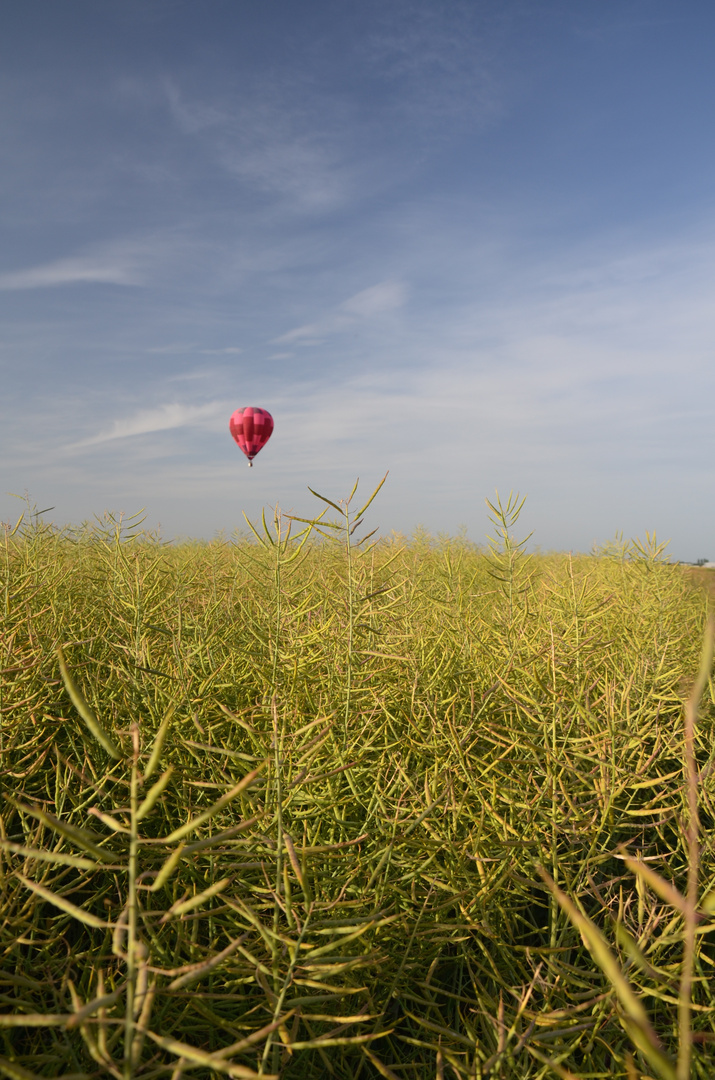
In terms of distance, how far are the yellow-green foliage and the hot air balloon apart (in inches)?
442

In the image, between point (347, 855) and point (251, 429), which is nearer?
point (347, 855)

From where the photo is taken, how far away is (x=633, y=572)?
367 centimetres

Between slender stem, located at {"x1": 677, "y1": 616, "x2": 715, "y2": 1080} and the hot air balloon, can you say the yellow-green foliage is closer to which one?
slender stem, located at {"x1": 677, "y1": 616, "x2": 715, "y2": 1080}

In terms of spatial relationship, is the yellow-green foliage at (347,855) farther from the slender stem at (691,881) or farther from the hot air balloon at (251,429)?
the hot air balloon at (251,429)

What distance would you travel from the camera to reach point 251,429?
12969 millimetres

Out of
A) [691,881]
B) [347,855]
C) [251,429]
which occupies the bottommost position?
[347,855]

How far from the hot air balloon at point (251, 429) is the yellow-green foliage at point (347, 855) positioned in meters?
11.2

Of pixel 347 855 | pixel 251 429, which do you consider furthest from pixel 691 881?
pixel 251 429

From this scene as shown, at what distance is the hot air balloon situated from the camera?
1291 cm

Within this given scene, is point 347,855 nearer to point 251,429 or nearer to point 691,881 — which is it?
point 691,881

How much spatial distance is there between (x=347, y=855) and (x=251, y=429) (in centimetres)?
A: 1245

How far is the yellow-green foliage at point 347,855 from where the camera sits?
0.87 m

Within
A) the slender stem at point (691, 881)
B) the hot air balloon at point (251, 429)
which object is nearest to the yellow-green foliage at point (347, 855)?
the slender stem at point (691, 881)

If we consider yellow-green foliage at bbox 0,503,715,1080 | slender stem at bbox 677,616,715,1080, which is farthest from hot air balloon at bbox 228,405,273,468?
slender stem at bbox 677,616,715,1080
